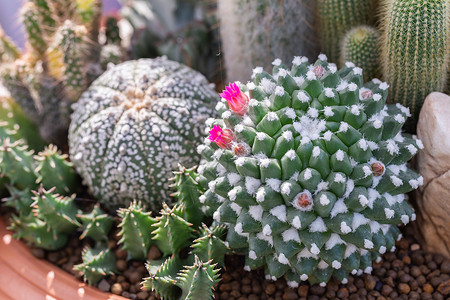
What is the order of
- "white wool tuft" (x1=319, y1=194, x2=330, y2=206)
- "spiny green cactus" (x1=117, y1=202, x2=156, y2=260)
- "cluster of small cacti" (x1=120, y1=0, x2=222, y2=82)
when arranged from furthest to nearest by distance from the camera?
"cluster of small cacti" (x1=120, y1=0, x2=222, y2=82) → "spiny green cactus" (x1=117, y1=202, x2=156, y2=260) → "white wool tuft" (x1=319, y1=194, x2=330, y2=206)

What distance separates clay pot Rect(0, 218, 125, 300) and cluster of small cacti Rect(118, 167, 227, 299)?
0.16 meters

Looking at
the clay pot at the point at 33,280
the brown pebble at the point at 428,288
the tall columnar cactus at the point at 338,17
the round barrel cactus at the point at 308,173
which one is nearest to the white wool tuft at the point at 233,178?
the round barrel cactus at the point at 308,173

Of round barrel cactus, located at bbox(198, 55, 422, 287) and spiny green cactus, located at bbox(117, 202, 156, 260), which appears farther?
spiny green cactus, located at bbox(117, 202, 156, 260)

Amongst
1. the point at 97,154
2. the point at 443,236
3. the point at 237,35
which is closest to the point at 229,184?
the point at 97,154

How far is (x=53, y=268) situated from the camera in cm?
149

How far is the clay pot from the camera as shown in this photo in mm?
1376

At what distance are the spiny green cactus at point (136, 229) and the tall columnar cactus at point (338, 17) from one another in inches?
34.6

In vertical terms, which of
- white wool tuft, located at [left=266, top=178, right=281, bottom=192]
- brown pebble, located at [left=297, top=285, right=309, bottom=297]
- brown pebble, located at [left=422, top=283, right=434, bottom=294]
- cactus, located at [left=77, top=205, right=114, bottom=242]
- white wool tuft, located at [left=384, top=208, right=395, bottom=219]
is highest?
white wool tuft, located at [left=266, top=178, right=281, bottom=192]

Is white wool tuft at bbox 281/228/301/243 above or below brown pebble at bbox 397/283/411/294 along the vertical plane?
above

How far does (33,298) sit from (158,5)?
1.38m

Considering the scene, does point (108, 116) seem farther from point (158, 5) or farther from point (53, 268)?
point (158, 5)

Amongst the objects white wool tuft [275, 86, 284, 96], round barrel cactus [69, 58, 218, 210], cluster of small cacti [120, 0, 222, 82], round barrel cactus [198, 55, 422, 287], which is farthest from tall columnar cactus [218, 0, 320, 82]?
white wool tuft [275, 86, 284, 96]

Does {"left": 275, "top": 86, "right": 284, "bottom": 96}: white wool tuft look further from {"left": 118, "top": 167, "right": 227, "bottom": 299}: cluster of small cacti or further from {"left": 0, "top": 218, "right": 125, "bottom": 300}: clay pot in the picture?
{"left": 0, "top": 218, "right": 125, "bottom": 300}: clay pot

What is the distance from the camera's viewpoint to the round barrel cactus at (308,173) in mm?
1071
